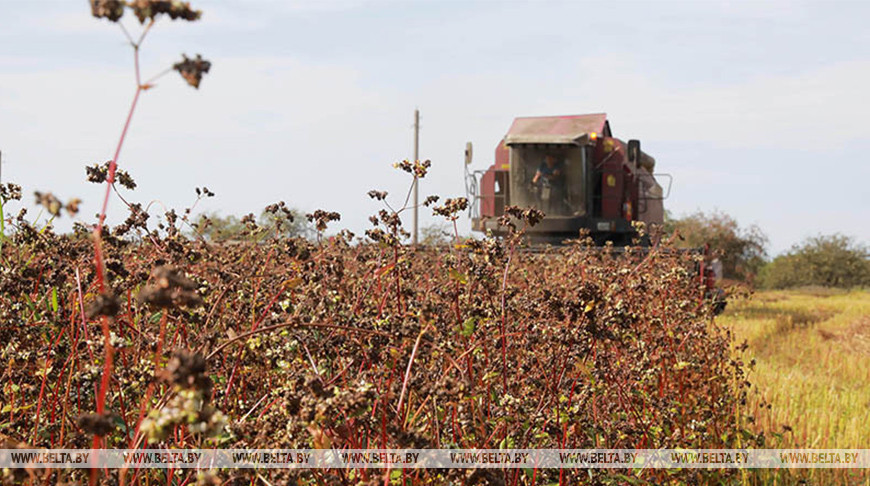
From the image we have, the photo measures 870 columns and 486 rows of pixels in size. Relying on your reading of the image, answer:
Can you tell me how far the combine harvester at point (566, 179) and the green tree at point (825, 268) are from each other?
2233 centimetres

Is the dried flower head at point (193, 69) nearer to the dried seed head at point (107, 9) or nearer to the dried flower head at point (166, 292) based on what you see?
the dried seed head at point (107, 9)

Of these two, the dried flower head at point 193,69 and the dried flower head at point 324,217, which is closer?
the dried flower head at point 193,69

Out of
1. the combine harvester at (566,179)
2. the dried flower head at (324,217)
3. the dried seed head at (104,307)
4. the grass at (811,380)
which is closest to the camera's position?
the dried seed head at (104,307)

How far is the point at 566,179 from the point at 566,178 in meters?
0.02

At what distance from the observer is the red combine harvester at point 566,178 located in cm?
1483

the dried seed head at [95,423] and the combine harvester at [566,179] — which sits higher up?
the combine harvester at [566,179]

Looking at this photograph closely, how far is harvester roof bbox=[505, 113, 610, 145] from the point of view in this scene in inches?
585

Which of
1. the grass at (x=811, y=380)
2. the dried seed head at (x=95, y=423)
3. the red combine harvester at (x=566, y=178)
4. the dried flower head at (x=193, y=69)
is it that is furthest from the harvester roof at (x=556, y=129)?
the dried seed head at (x=95, y=423)

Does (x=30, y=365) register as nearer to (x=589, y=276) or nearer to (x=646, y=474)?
(x=646, y=474)

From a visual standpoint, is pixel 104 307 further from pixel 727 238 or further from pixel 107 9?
pixel 727 238

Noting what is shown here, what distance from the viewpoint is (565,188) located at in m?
15.1

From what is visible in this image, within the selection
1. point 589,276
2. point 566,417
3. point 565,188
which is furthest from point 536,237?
point 566,417

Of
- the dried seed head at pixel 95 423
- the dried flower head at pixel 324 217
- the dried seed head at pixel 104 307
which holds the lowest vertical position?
the dried seed head at pixel 95 423

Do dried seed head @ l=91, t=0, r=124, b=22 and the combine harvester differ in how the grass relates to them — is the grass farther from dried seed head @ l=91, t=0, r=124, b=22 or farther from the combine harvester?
dried seed head @ l=91, t=0, r=124, b=22
